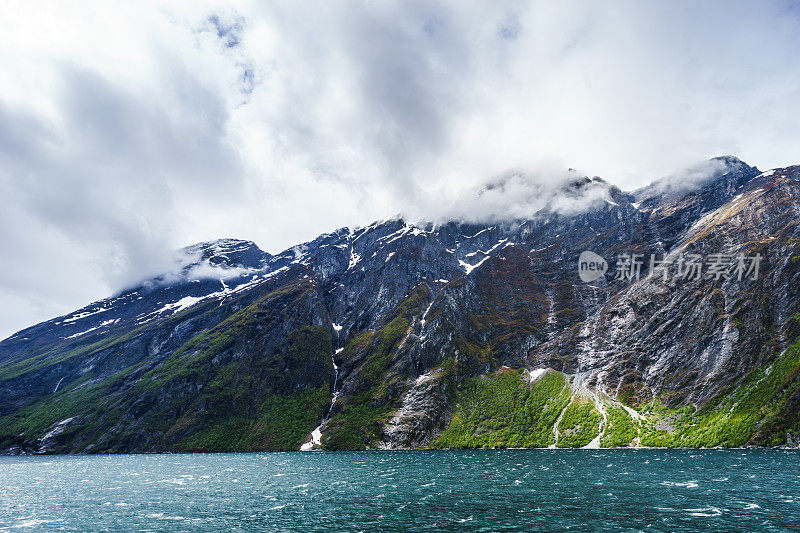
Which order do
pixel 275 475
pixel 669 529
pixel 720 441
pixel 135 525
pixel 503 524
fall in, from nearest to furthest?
pixel 669 529 → pixel 503 524 → pixel 135 525 → pixel 275 475 → pixel 720 441

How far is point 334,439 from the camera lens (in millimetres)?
187500

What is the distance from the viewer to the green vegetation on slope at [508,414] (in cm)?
16150

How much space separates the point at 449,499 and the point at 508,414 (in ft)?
433

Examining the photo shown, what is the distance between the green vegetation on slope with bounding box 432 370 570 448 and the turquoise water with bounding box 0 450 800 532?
72.7 metres

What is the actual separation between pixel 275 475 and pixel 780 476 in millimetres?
101326

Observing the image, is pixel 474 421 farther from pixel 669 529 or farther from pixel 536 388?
pixel 669 529

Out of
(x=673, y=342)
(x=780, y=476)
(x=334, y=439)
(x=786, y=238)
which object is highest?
(x=786, y=238)

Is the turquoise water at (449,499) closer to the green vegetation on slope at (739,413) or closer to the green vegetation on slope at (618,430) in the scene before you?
the green vegetation on slope at (739,413)

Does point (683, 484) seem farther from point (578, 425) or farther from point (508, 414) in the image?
point (508, 414)

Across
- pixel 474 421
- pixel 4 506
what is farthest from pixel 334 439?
pixel 4 506

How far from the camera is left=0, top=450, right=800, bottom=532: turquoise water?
4356cm

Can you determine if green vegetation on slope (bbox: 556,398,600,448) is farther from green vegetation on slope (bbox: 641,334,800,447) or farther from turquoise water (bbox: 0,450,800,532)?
turquoise water (bbox: 0,450,800,532)

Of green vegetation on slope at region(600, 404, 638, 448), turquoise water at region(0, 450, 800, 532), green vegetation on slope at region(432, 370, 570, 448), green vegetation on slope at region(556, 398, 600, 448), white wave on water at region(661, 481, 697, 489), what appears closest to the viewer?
turquoise water at region(0, 450, 800, 532)

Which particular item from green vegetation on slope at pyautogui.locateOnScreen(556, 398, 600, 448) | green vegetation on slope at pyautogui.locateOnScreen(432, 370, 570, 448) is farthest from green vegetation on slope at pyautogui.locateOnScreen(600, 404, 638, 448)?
green vegetation on slope at pyautogui.locateOnScreen(432, 370, 570, 448)
